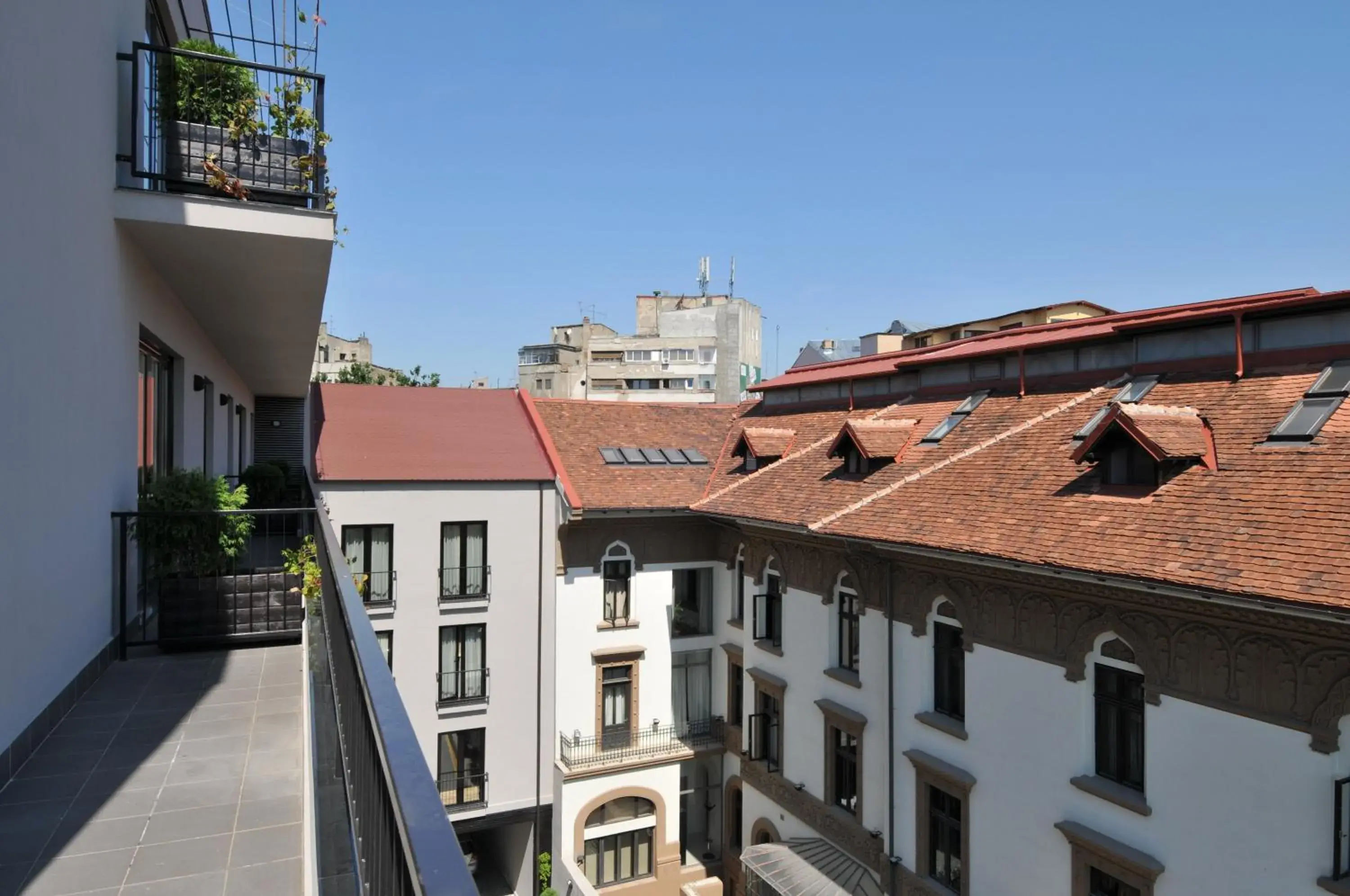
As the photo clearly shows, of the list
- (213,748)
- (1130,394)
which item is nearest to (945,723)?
(1130,394)

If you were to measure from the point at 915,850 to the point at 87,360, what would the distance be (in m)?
12.3

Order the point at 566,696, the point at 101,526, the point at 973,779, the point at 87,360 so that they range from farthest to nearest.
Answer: the point at 566,696 → the point at 973,779 → the point at 101,526 → the point at 87,360

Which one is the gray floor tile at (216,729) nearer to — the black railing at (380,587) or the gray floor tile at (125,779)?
the gray floor tile at (125,779)

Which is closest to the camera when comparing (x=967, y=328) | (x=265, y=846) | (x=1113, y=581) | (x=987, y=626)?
(x=265, y=846)

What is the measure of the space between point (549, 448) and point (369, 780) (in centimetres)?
1936

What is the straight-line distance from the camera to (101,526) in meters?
5.60

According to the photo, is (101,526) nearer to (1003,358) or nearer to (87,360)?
(87,360)

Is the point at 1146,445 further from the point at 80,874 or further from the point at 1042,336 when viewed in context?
the point at 80,874

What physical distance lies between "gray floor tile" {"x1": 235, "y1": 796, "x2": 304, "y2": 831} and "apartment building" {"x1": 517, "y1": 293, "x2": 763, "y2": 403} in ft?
187

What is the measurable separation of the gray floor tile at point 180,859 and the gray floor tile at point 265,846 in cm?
4

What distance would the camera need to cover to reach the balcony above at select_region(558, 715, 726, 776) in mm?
19781

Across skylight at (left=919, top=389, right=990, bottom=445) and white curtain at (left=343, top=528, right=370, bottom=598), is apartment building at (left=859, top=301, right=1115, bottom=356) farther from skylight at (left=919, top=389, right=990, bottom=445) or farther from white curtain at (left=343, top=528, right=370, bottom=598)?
white curtain at (left=343, top=528, right=370, bottom=598)

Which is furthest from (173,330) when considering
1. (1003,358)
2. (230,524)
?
(1003,358)

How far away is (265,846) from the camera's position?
328 cm
